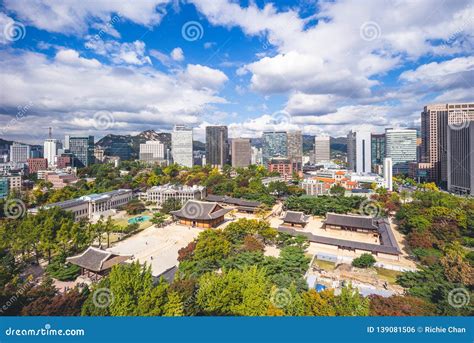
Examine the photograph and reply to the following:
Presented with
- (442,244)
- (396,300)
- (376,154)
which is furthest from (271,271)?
(376,154)

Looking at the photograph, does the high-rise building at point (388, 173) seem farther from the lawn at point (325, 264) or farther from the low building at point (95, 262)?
the low building at point (95, 262)

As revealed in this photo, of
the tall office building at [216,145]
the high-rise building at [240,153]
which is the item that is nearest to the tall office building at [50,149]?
the tall office building at [216,145]

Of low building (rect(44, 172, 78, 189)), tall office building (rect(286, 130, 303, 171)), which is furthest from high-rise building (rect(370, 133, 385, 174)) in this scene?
low building (rect(44, 172, 78, 189))

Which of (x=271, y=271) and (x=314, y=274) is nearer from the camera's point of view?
(x=271, y=271)

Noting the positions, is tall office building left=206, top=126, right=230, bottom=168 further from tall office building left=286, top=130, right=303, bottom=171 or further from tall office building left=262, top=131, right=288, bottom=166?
tall office building left=286, top=130, right=303, bottom=171

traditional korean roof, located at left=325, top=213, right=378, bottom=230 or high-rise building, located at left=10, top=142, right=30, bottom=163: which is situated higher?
high-rise building, located at left=10, top=142, right=30, bottom=163

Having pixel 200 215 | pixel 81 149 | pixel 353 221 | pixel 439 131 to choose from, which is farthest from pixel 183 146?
pixel 439 131

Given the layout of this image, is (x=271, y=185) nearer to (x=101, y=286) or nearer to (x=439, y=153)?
(x=101, y=286)
